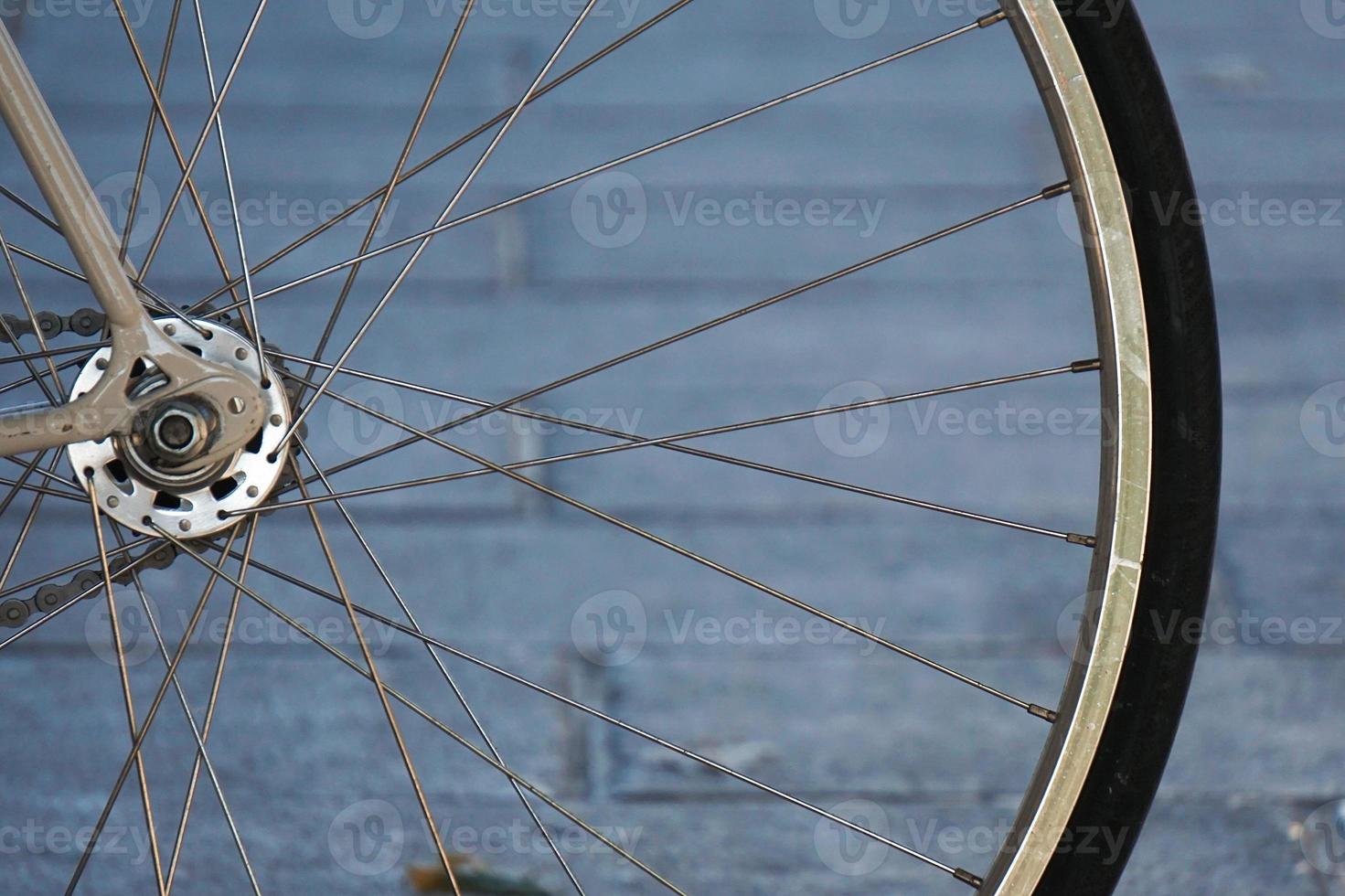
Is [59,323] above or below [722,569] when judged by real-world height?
above

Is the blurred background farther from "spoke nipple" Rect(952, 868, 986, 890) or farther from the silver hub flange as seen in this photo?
"spoke nipple" Rect(952, 868, 986, 890)

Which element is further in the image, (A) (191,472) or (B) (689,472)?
(B) (689,472)

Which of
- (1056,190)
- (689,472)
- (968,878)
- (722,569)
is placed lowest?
(968,878)

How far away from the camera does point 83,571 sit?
872 mm

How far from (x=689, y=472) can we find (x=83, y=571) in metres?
0.93

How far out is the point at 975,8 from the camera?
2.87 metres

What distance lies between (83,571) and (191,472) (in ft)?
0.46

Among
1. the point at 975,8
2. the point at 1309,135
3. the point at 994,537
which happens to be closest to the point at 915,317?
the point at 994,537

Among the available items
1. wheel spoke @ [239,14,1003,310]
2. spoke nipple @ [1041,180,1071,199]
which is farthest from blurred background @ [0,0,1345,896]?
spoke nipple @ [1041,180,1071,199]

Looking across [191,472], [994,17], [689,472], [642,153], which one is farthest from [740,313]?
[689,472]

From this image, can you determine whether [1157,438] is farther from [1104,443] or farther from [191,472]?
[191,472]

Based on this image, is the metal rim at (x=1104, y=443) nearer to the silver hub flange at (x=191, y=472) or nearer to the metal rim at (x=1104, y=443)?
the metal rim at (x=1104, y=443)

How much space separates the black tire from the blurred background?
0.08m

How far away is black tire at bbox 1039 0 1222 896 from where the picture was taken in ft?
2.54
